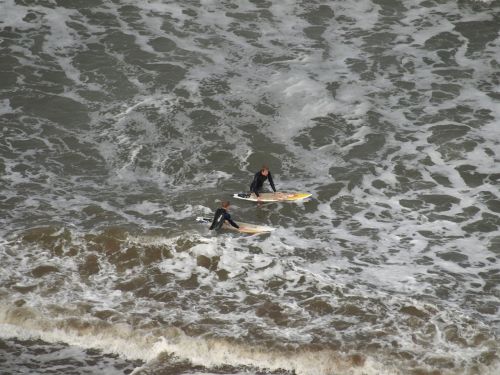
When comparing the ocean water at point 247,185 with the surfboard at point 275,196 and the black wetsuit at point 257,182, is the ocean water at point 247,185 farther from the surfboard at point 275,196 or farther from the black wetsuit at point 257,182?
the black wetsuit at point 257,182

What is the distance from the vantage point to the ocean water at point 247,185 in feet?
49.7

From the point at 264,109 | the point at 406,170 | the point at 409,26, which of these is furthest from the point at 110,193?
the point at 409,26

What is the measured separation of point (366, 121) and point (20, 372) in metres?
15.4

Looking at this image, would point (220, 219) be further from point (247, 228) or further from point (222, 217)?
point (247, 228)

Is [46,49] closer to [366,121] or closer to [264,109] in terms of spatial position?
[264,109]

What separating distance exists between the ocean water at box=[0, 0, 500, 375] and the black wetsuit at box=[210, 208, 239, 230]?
28cm

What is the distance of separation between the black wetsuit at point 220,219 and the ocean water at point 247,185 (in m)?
0.28

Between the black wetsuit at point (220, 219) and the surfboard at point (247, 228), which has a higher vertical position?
the black wetsuit at point (220, 219)

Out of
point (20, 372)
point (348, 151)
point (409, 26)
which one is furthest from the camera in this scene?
point (409, 26)

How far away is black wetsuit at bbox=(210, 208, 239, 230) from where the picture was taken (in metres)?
18.8

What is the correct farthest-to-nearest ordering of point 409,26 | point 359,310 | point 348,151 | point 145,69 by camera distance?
point 409,26, point 145,69, point 348,151, point 359,310

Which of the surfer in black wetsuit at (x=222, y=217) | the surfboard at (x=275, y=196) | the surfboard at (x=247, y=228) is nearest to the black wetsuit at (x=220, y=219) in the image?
the surfer in black wetsuit at (x=222, y=217)

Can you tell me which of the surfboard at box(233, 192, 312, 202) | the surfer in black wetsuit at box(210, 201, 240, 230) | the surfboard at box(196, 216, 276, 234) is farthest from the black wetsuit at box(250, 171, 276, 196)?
the surfer in black wetsuit at box(210, 201, 240, 230)

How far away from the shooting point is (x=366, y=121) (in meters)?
24.9
